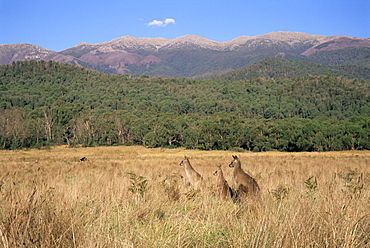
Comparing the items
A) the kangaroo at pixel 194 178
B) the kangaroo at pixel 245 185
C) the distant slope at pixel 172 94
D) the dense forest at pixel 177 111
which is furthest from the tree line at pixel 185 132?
the kangaroo at pixel 245 185

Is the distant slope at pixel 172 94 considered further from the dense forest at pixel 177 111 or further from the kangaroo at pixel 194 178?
the kangaroo at pixel 194 178

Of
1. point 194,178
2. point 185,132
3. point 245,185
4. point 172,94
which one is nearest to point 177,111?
point 172,94

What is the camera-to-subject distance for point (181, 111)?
478ft

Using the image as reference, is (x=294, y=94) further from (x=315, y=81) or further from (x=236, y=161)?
(x=236, y=161)

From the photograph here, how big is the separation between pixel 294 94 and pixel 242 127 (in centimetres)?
8755

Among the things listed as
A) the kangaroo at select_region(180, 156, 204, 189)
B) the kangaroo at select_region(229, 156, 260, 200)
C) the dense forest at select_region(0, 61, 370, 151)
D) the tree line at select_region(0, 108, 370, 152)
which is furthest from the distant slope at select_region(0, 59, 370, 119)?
the kangaroo at select_region(229, 156, 260, 200)

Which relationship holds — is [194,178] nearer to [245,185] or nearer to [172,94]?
[245,185]

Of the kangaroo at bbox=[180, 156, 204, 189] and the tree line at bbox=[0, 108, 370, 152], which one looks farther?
the tree line at bbox=[0, 108, 370, 152]

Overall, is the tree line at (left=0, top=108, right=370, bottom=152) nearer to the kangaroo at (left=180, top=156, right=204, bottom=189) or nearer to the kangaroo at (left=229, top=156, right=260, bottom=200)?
the kangaroo at (left=180, top=156, right=204, bottom=189)

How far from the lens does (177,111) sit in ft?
463

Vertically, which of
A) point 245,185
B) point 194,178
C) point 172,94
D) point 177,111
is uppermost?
Result: point 172,94

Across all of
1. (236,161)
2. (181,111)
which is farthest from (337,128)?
(181,111)

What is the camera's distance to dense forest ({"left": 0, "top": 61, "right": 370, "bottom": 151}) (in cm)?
7750

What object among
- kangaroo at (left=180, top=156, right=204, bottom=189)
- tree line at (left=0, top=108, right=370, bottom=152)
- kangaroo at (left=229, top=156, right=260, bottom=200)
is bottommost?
tree line at (left=0, top=108, right=370, bottom=152)
